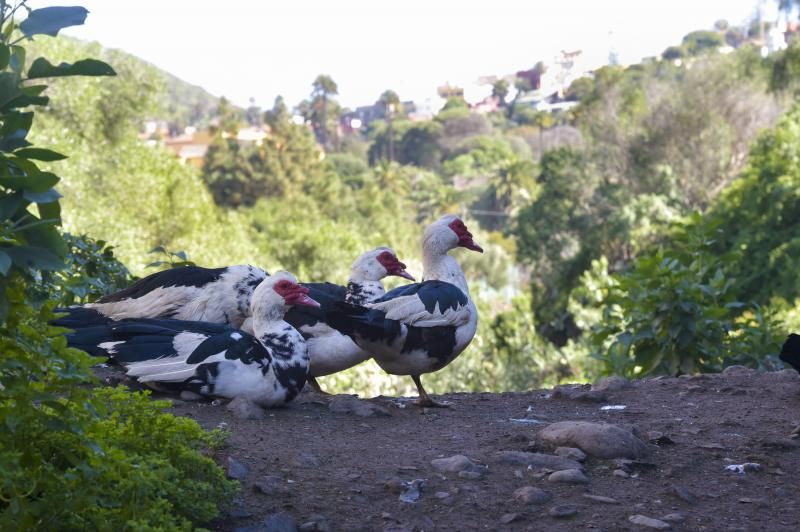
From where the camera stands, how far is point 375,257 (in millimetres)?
5938

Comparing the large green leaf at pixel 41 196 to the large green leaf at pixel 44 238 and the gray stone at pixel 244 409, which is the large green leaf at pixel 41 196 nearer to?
the large green leaf at pixel 44 238

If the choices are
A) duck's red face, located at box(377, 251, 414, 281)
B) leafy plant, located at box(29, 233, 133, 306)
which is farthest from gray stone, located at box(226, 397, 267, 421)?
leafy plant, located at box(29, 233, 133, 306)

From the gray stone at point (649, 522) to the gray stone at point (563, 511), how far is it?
18 centimetres

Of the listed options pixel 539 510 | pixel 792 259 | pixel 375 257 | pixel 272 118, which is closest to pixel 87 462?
pixel 539 510

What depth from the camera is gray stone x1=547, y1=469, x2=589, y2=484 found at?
3.92m

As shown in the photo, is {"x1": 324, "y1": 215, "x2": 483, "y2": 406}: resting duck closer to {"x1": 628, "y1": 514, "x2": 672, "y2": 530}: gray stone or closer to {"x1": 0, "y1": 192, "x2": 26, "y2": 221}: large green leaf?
{"x1": 628, "y1": 514, "x2": 672, "y2": 530}: gray stone

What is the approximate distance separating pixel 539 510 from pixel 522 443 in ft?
2.53

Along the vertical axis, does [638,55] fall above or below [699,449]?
above

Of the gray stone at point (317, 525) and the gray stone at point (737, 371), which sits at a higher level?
the gray stone at point (317, 525)

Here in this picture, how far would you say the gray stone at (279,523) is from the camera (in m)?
3.38

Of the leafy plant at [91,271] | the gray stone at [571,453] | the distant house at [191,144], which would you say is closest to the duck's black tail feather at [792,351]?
the gray stone at [571,453]

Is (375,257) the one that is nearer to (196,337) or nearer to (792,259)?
(196,337)

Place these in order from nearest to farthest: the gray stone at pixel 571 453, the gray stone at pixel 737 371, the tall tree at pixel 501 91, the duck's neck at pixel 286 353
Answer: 1. the gray stone at pixel 571 453
2. the duck's neck at pixel 286 353
3. the gray stone at pixel 737 371
4. the tall tree at pixel 501 91

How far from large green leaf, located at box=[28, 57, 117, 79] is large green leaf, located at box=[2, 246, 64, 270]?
40 cm
